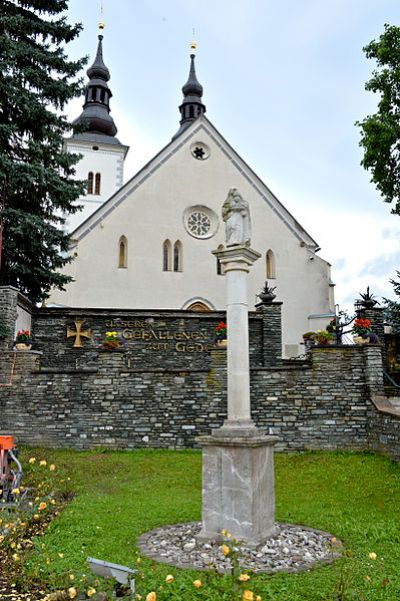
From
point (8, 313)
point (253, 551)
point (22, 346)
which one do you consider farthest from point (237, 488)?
point (8, 313)

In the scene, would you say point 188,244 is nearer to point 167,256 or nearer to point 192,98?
point 167,256

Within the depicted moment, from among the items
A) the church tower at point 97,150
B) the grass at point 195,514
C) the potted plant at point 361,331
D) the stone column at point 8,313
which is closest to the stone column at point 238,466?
the grass at point 195,514

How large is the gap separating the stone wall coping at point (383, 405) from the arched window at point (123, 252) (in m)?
13.4

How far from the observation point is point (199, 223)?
24641 mm

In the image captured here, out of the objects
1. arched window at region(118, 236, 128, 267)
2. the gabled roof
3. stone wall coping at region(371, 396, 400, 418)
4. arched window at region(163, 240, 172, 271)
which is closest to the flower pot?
stone wall coping at region(371, 396, 400, 418)

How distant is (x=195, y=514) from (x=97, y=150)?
1360 inches

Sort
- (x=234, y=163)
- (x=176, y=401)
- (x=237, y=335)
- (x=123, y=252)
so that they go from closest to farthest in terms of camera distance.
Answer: (x=237, y=335)
(x=176, y=401)
(x=123, y=252)
(x=234, y=163)

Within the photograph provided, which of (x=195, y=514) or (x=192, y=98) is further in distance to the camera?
(x=192, y=98)

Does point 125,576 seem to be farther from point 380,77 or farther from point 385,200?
point 380,77

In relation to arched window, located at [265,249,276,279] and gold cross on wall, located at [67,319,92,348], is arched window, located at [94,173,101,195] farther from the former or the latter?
gold cross on wall, located at [67,319,92,348]

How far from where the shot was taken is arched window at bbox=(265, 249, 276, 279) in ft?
80.8

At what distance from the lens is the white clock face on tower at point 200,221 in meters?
24.3

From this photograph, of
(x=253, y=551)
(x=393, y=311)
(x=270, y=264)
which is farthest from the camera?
(x=270, y=264)

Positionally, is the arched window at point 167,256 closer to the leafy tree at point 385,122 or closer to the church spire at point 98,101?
the leafy tree at point 385,122
